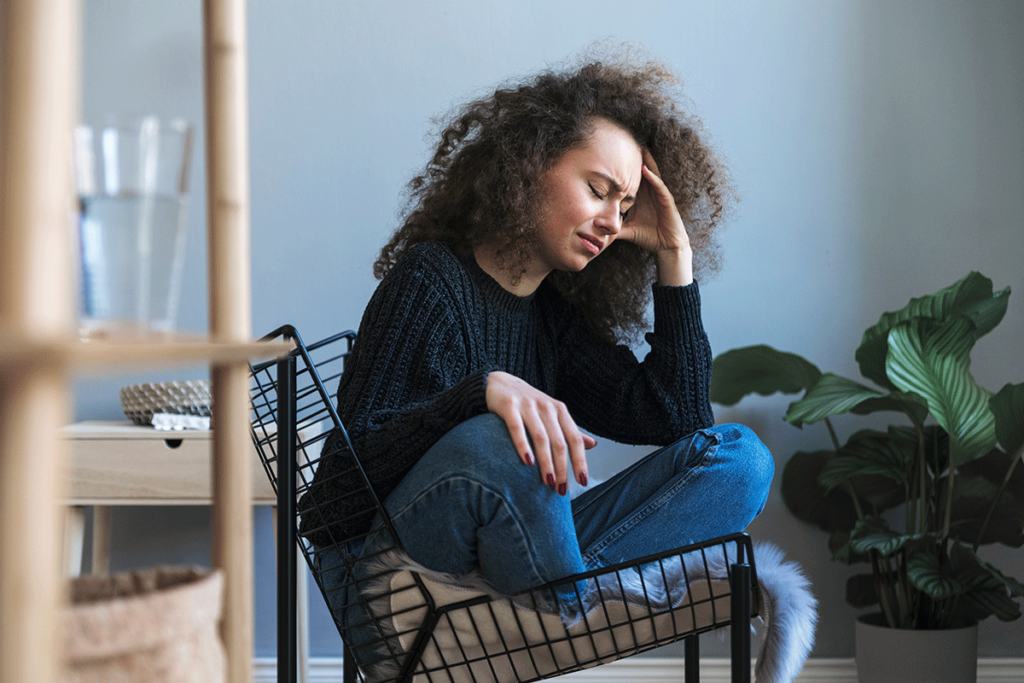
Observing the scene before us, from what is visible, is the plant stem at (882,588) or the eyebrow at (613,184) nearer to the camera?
the eyebrow at (613,184)

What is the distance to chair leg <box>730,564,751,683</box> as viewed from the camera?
810 mm

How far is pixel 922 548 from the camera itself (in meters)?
1.78

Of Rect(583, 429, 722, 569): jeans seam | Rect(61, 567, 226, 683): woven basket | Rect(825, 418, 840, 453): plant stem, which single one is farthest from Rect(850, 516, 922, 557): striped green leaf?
Rect(61, 567, 226, 683): woven basket

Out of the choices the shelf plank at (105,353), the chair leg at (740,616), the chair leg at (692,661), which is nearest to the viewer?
the shelf plank at (105,353)

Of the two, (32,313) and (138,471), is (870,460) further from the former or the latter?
(32,313)

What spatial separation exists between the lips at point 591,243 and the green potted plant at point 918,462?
697mm

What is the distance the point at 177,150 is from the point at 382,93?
5.42ft

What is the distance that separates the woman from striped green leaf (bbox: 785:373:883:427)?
1.44 feet

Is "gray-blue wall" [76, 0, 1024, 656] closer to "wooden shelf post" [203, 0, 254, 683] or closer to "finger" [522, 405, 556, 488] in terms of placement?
"finger" [522, 405, 556, 488]

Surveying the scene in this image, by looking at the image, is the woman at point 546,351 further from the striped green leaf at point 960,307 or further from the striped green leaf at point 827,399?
the striped green leaf at point 960,307

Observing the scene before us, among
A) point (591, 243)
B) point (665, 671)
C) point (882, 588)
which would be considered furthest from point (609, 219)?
point (665, 671)

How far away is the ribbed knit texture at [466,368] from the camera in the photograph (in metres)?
0.95

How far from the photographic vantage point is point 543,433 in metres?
0.84

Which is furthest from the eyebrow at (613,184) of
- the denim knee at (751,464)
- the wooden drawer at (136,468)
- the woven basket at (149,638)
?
the wooden drawer at (136,468)
